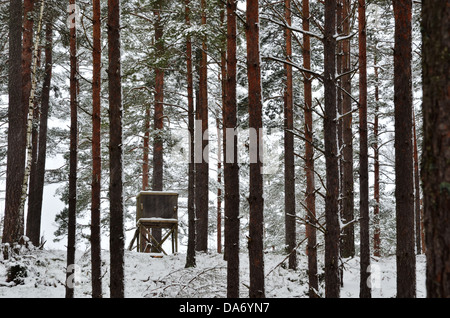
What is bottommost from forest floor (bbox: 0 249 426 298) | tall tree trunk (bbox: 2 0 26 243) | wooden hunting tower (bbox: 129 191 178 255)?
forest floor (bbox: 0 249 426 298)

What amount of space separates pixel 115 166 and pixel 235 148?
94.4 inches

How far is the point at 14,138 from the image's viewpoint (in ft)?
40.7

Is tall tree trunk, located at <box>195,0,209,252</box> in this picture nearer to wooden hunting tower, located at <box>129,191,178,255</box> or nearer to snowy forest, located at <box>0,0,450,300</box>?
snowy forest, located at <box>0,0,450,300</box>

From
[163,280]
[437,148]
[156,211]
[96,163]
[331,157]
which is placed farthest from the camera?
[156,211]

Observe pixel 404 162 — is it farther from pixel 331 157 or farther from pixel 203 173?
pixel 203 173

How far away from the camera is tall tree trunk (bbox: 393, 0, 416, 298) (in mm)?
7305

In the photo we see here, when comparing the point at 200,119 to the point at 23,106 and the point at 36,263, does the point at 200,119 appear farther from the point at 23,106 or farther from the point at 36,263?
the point at 36,263

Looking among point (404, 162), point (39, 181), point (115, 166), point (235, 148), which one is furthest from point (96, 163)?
point (404, 162)

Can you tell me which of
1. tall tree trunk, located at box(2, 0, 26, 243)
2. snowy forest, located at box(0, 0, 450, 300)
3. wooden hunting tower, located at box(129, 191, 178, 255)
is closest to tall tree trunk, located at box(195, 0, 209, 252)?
snowy forest, located at box(0, 0, 450, 300)

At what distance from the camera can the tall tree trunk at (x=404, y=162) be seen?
730 cm

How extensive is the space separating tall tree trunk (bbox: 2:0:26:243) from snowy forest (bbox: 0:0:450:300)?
41mm

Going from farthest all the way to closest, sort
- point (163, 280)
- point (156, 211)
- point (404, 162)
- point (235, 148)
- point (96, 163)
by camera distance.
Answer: point (156, 211), point (163, 280), point (96, 163), point (235, 148), point (404, 162)

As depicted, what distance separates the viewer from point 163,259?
48.5ft

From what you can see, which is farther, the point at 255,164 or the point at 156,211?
the point at 156,211
